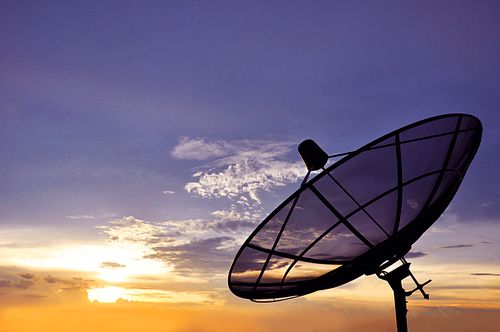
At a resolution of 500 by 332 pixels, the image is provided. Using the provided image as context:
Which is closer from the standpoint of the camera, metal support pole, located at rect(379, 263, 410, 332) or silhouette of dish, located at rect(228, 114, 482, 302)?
silhouette of dish, located at rect(228, 114, 482, 302)

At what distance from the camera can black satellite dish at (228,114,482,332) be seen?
1095 centimetres

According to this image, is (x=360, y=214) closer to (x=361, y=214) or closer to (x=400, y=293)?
→ (x=361, y=214)

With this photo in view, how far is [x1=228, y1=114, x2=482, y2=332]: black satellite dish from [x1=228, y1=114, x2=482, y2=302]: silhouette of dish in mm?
35

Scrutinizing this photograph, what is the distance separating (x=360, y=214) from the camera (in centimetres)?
1258

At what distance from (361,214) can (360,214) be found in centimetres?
4

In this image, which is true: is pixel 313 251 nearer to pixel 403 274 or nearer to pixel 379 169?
pixel 403 274

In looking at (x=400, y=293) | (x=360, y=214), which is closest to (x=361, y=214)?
(x=360, y=214)

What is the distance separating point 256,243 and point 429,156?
6490 mm

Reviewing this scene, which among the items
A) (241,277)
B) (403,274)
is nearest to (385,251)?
(403,274)

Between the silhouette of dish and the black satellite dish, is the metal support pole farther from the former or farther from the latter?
the silhouette of dish

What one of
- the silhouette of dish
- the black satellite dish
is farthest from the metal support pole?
the silhouette of dish

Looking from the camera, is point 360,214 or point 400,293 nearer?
point 400,293

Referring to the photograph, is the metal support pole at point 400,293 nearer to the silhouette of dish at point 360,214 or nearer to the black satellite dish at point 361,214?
the black satellite dish at point 361,214

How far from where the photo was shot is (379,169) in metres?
11.6
